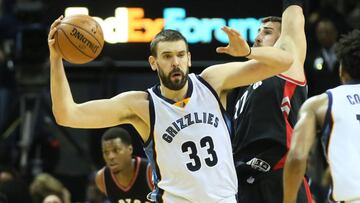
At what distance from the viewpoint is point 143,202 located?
8.35m

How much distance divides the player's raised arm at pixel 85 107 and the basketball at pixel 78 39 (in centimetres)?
9

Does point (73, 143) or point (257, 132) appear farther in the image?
point (73, 143)

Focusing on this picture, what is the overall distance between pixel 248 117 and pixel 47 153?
4.98 meters

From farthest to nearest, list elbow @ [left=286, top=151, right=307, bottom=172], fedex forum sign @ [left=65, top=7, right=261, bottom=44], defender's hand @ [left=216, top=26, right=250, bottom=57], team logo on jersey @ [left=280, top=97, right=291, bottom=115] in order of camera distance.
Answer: fedex forum sign @ [left=65, top=7, right=261, bottom=44] → team logo on jersey @ [left=280, top=97, right=291, bottom=115] → defender's hand @ [left=216, top=26, right=250, bottom=57] → elbow @ [left=286, top=151, right=307, bottom=172]

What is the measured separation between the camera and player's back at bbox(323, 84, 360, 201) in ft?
16.5

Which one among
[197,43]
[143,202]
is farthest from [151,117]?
[197,43]

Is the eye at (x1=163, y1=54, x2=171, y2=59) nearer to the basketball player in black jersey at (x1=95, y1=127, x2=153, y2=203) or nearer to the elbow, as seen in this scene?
the elbow

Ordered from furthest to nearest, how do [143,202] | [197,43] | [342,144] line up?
[197,43]
[143,202]
[342,144]

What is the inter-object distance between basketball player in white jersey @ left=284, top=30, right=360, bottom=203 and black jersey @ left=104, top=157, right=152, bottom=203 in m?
3.46

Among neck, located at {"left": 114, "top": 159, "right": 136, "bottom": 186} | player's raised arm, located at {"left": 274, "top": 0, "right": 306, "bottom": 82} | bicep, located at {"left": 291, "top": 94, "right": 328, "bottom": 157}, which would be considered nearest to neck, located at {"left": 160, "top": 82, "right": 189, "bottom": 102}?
player's raised arm, located at {"left": 274, "top": 0, "right": 306, "bottom": 82}

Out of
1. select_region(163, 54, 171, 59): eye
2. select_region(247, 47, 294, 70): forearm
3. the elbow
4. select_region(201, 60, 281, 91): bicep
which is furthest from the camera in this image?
select_region(163, 54, 171, 59): eye

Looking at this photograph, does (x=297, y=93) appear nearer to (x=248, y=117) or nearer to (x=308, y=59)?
(x=248, y=117)

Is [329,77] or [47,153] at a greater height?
[329,77]

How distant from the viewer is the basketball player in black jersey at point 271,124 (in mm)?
6457
